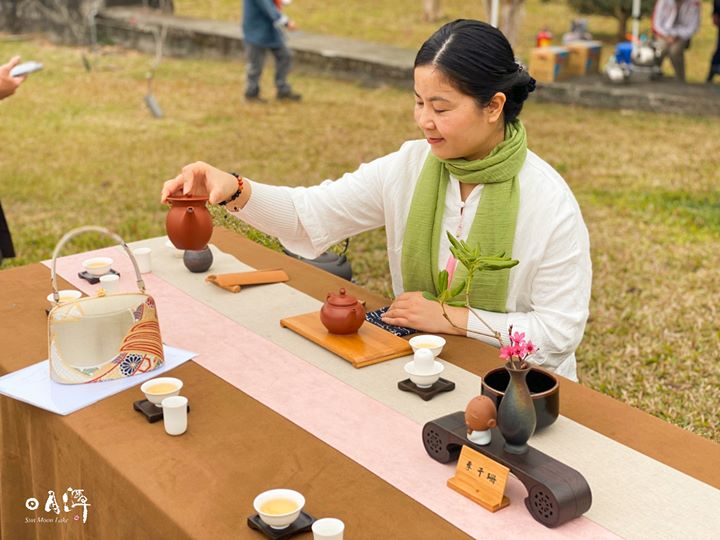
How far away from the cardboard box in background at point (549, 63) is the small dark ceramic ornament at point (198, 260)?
7.73 meters

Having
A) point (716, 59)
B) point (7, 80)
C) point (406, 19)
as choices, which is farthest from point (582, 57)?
point (7, 80)

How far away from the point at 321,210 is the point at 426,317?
0.55 metres

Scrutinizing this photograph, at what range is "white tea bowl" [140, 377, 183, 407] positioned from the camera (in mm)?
1972

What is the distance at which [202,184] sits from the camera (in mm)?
2508

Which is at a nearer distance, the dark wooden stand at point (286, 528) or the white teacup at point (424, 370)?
the dark wooden stand at point (286, 528)

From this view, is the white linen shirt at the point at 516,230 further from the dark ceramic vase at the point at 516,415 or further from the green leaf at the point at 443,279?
the dark ceramic vase at the point at 516,415

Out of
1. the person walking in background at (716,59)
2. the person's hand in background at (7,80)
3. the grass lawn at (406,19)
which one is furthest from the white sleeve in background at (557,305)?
Result: the grass lawn at (406,19)

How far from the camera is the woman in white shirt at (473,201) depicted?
231 centimetres

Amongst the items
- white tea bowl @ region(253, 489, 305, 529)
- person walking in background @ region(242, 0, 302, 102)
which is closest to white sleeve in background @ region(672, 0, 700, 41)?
person walking in background @ region(242, 0, 302, 102)

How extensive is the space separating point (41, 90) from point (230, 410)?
886 centimetres

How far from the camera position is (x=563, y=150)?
7812 mm

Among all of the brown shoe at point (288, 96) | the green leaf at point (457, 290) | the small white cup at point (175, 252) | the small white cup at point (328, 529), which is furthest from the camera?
the brown shoe at point (288, 96)

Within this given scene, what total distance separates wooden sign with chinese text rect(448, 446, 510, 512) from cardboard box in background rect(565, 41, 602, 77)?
921 cm

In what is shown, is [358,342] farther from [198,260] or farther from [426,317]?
[198,260]
